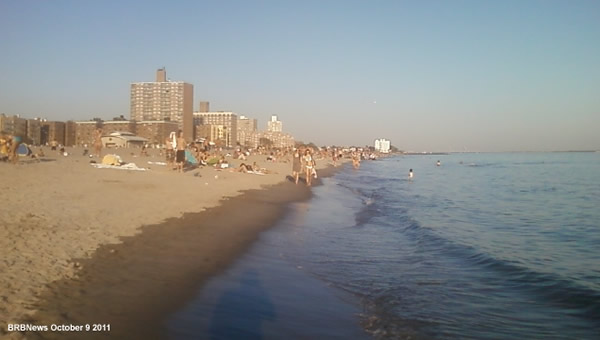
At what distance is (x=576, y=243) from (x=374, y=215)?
6.54 m

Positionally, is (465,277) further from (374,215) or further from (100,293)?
(374,215)

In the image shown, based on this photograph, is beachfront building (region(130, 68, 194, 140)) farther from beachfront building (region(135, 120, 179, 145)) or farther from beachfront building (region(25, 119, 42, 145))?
beachfront building (region(25, 119, 42, 145))

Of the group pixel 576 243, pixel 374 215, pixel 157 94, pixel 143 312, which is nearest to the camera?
pixel 143 312

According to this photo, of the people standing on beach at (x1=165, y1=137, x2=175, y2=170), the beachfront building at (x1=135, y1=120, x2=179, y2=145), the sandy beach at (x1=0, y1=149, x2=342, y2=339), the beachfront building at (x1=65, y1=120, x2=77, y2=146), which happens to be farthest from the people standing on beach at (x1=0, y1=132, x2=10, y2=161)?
the beachfront building at (x1=65, y1=120, x2=77, y2=146)

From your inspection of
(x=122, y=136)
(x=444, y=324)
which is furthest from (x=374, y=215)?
(x=122, y=136)

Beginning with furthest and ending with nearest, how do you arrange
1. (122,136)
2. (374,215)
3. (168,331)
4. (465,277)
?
(122,136), (374,215), (465,277), (168,331)

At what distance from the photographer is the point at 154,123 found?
436ft

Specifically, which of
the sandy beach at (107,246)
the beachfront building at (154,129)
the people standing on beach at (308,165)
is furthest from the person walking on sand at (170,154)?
the beachfront building at (154,129)

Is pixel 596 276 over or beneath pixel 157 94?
beneath

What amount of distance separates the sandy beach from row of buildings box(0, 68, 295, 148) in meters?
82.8

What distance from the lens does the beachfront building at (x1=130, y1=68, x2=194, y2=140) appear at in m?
162

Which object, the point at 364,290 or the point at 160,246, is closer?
the point at 364,290

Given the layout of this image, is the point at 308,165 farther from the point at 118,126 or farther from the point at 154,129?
the point at 118,126

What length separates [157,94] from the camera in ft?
537
